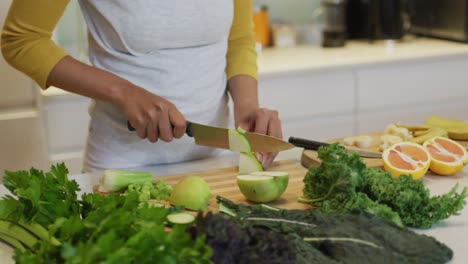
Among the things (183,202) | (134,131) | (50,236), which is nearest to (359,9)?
(134,131)

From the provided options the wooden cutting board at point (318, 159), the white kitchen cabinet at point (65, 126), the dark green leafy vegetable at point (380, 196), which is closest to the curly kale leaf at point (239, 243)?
the dark green leafy vegetable at point (380, 196)

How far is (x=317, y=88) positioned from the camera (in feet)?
9.78

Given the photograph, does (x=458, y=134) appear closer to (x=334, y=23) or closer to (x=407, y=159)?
(x=407, y=159)

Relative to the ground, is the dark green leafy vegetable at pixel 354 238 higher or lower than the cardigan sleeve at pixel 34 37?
lower

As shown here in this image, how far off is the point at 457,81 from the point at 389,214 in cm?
205

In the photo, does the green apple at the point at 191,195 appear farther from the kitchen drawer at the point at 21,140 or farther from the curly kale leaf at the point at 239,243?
the kitchen drawer at the point at 21,140

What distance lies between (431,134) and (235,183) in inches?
19.7

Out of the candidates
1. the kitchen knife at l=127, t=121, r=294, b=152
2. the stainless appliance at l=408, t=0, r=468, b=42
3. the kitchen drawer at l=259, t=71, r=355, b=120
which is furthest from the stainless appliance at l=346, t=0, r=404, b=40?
the kitchen knife at l=127, t=121, r=294, b=152

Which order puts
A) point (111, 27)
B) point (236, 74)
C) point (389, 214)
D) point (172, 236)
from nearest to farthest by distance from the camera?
point (172, 236) → point (389, 214) → point (111, 27) → point (236, 74)

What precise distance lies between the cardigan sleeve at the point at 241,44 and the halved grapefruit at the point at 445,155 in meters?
0.49

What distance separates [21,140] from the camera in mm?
2746

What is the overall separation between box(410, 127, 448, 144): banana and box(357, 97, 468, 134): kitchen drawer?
1.17 m

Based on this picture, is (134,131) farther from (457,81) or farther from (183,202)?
(457,81)

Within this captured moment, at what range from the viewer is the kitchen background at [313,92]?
2723mm
